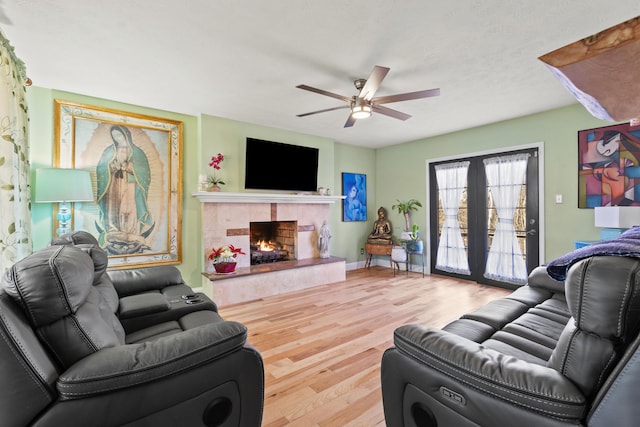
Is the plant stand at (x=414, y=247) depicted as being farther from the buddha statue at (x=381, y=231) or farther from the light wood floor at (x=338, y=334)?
the light wood floor at (x=338, y=334)

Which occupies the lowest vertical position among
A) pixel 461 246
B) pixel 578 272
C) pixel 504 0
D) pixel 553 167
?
pixel 461 246

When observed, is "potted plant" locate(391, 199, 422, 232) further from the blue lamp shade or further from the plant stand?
the blue lamp shade

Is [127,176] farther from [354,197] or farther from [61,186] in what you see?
[354,197]

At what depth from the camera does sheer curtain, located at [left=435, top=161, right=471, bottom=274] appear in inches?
191

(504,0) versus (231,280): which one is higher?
(504,0)

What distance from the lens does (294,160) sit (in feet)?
15.5

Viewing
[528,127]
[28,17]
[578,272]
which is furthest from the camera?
[528,127]

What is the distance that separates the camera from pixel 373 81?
2.40 metres

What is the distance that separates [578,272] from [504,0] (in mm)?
1830

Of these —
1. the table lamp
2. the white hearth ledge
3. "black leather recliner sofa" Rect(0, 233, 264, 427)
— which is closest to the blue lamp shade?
the table lamp

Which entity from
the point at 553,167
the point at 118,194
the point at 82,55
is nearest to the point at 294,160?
the point at 118,194

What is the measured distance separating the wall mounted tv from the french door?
2.24 metres

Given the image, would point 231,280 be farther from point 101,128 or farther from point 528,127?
point 528,127

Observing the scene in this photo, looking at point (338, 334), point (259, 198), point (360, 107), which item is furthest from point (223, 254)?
point (360, 107)
